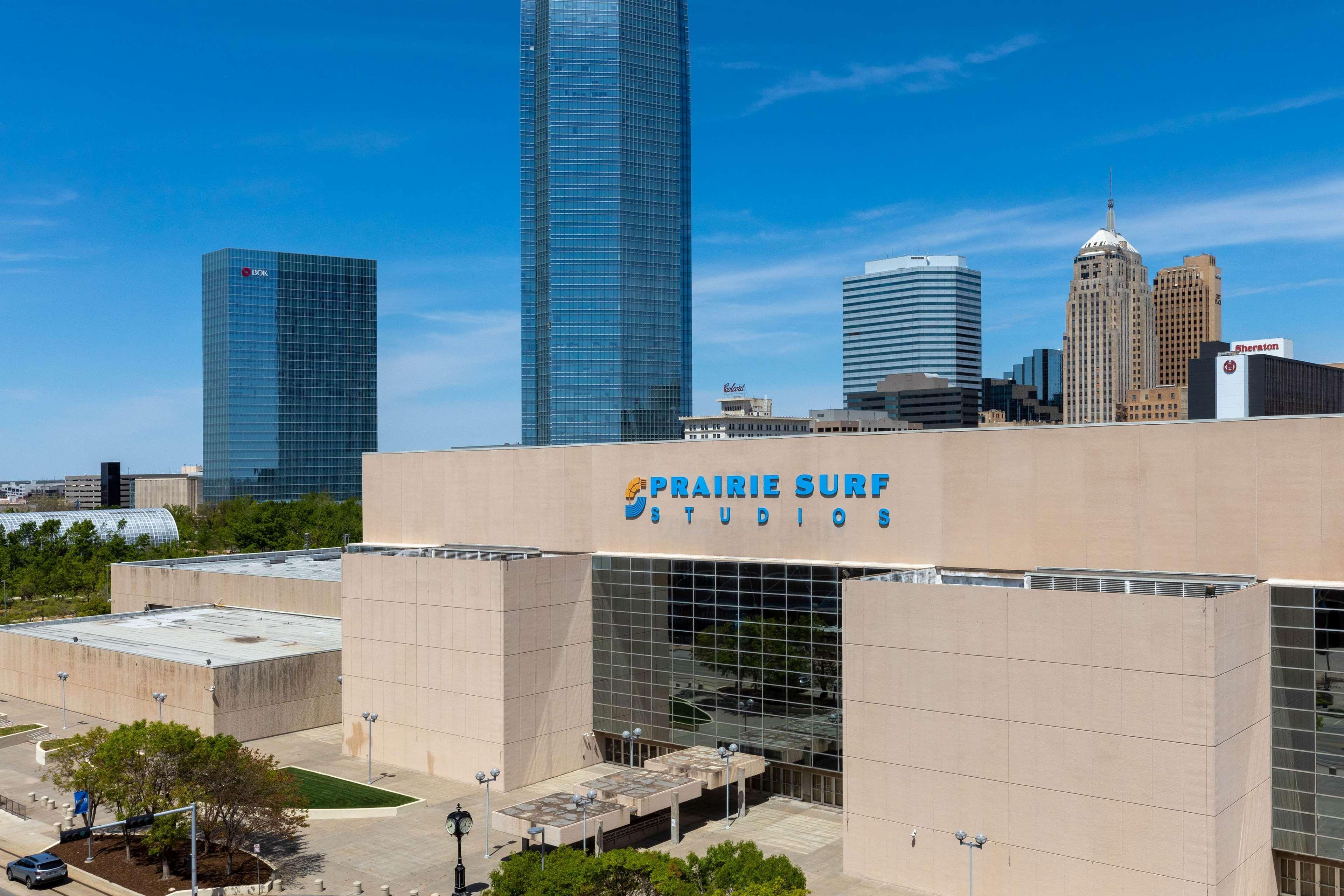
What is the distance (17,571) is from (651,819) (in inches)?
4785

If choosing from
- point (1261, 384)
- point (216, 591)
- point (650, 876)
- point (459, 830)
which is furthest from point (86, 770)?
point (1261, 384)

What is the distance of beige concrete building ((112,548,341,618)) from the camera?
275 feet

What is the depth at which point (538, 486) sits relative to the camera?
6088 cm

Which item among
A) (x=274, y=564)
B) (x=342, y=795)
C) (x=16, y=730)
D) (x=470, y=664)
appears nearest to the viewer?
(x=342, y=795)

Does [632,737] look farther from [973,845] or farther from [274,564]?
[274,564]

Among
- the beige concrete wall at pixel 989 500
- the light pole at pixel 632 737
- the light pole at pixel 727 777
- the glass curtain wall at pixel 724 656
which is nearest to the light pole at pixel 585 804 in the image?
the light pole at pixel 727 777

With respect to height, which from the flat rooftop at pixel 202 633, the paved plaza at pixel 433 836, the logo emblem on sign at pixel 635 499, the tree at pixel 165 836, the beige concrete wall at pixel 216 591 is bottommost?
the paved plaza at pixel 433 836

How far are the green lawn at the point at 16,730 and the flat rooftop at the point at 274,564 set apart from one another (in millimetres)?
22247

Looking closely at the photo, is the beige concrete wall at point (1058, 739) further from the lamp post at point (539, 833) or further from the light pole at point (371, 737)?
the light pole at point (371, 737)

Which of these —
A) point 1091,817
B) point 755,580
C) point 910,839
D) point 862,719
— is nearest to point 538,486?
point 755,580

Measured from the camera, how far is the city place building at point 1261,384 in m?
68.5

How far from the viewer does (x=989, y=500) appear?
150 feet

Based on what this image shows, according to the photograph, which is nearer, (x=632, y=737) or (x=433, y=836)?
(x=433, y=836)

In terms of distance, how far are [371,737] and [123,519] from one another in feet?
435
